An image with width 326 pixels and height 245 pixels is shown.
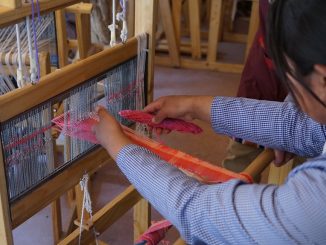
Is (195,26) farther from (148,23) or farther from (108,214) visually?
(108,214)

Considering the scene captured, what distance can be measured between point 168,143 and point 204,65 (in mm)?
1258

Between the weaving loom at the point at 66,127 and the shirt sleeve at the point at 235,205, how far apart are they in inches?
5.1

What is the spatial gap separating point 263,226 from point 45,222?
1.56 meters

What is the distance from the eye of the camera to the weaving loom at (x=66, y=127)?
79 centimetres

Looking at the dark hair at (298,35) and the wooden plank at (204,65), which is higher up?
the dark hair at (298,35)

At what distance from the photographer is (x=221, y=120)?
1.07 meters

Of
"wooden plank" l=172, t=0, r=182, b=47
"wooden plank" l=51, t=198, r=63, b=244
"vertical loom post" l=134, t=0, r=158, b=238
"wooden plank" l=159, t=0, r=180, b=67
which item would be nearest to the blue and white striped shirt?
"vertical loom post" l=134, t=0, r=158, b=238

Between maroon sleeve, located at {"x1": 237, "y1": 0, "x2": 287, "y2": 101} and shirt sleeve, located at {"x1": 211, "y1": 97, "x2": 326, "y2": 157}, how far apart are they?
537mm

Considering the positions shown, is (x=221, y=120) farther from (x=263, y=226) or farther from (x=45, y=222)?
(x=45, y=222)

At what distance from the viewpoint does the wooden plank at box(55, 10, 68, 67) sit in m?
1.90

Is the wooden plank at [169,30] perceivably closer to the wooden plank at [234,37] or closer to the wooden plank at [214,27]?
the wooden plank at [214,27]

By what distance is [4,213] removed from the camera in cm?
80

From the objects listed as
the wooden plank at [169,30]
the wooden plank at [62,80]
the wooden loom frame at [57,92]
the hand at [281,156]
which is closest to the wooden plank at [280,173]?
the hand at [281,156]

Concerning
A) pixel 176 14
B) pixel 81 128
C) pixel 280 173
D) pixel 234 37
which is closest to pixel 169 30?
pixel 176 14
